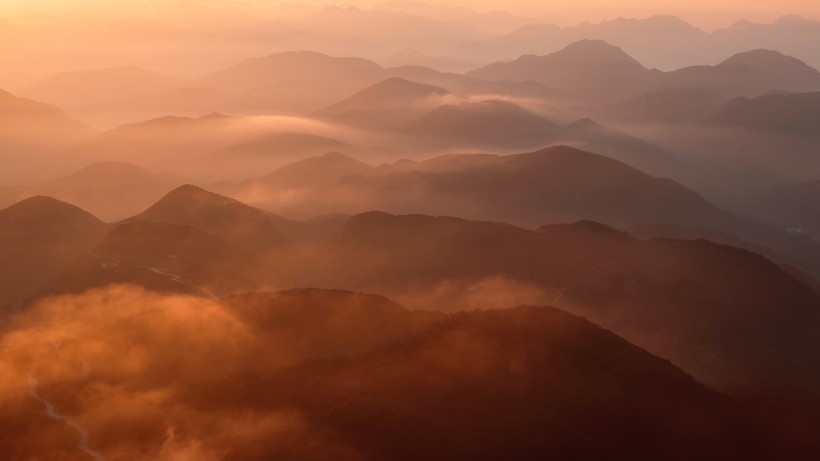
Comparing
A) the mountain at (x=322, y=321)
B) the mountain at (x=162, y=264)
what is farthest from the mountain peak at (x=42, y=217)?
Result: the mountain at (x=322, y=321)

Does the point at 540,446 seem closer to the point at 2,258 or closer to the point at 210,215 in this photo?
the point at 210,215

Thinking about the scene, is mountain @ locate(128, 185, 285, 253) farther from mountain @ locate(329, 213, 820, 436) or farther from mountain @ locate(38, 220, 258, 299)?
mountain @ locate(329, 213, 820, 436)

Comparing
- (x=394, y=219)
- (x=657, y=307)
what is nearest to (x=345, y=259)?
(x=394, y=219)

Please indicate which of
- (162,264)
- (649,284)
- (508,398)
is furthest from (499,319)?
(162,264)

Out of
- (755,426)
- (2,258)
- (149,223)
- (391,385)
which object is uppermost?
(391,385)

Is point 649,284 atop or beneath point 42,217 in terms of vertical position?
atop

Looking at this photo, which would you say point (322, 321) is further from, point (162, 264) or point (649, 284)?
point (649, 284)

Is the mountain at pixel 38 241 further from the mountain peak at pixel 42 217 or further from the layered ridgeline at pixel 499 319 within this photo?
the layered ridgeline at pixel 499 319
